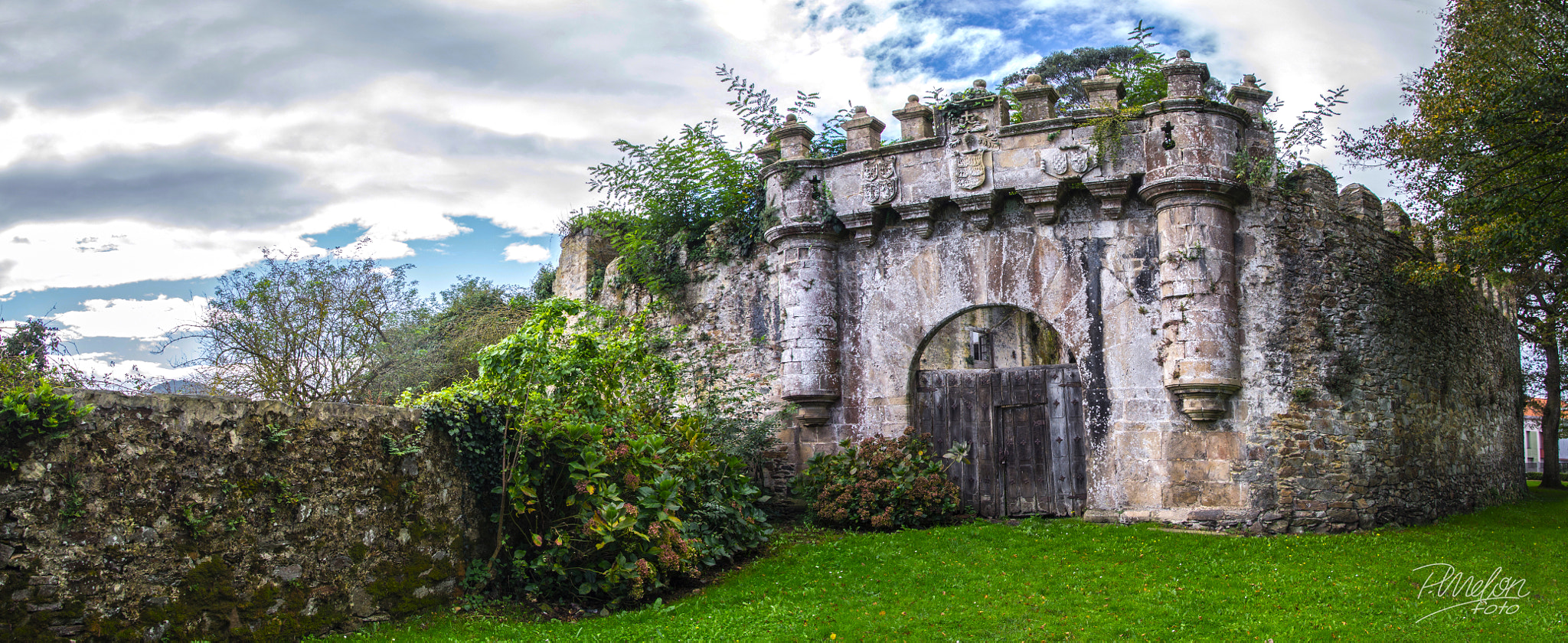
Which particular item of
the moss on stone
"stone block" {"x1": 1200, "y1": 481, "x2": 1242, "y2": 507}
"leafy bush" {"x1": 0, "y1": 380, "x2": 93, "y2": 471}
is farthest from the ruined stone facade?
"leafy bush" {"x1": 0, "y1": 380, "x2": 93, "y2": 471}

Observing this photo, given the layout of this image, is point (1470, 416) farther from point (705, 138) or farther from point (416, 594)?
point (416, 594)

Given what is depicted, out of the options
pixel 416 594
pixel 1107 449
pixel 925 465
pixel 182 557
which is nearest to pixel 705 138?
pixel 925 465

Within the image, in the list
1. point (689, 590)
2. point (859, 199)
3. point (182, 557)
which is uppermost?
point (859, 199)

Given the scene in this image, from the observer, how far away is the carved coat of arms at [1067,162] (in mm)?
10367

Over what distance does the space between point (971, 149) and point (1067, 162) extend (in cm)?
106

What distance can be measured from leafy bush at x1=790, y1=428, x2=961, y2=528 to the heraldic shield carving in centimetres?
266

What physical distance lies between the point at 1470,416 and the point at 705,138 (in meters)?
10.5

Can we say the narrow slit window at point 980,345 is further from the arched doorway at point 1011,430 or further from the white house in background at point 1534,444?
the white house in background at point 1534,444

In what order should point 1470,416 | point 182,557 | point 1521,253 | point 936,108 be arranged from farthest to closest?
point 1470,416 → point 936,108 → point 1521,253 → point 182,557

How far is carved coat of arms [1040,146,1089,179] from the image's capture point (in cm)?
1037

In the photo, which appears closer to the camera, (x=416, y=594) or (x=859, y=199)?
(x=416, y=594)

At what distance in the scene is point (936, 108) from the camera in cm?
1173

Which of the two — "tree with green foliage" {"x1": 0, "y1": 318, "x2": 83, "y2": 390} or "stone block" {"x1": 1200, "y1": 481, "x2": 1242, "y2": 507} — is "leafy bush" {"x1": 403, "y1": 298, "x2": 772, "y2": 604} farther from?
"stone block" {"x1": 1200, "y1": 481, "x2": 1242, "y2": 507}

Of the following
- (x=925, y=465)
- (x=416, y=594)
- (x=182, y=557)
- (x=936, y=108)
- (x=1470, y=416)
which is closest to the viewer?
(x=182, y=557)
